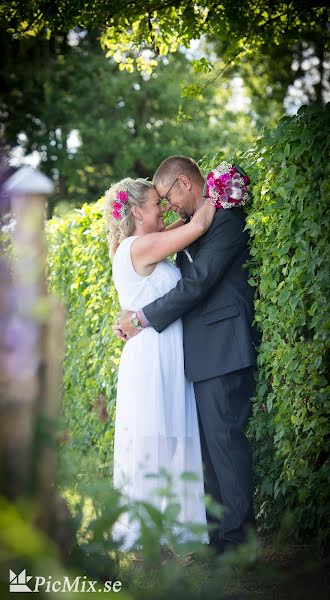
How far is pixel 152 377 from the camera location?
Answer: 4887mm

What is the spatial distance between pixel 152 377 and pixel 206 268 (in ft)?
2.53

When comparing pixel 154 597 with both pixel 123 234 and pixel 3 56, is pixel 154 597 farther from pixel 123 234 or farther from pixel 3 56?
pixel 3 56

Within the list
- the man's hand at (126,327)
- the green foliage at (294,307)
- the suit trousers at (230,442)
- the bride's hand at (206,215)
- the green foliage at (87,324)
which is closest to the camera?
the green foliage at (294,307)

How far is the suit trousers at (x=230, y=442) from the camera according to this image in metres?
4.60

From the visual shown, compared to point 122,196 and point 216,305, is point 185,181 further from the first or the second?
point 216,305

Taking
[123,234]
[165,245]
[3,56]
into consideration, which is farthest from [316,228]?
Answer: [3,56]

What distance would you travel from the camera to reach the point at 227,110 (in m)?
24.9

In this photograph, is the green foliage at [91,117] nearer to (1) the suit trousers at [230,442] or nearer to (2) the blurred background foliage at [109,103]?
(2) the blurred background foliage at [109,103]

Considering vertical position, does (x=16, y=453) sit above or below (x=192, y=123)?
below

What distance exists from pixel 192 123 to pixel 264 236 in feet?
64.4

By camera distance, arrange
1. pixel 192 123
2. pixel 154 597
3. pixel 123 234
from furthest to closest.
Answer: pixel 192 123
pixel 123 234
pixel 154 597

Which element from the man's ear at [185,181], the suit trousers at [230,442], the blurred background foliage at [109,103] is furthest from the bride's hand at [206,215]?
the blurred background foliage at [109,103]

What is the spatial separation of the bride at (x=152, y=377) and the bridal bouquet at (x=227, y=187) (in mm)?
124

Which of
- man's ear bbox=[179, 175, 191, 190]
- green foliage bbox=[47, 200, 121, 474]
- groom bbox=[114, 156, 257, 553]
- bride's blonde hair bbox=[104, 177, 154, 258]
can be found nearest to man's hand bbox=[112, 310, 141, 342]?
groom bbox=[114, 156, 257, 553]
